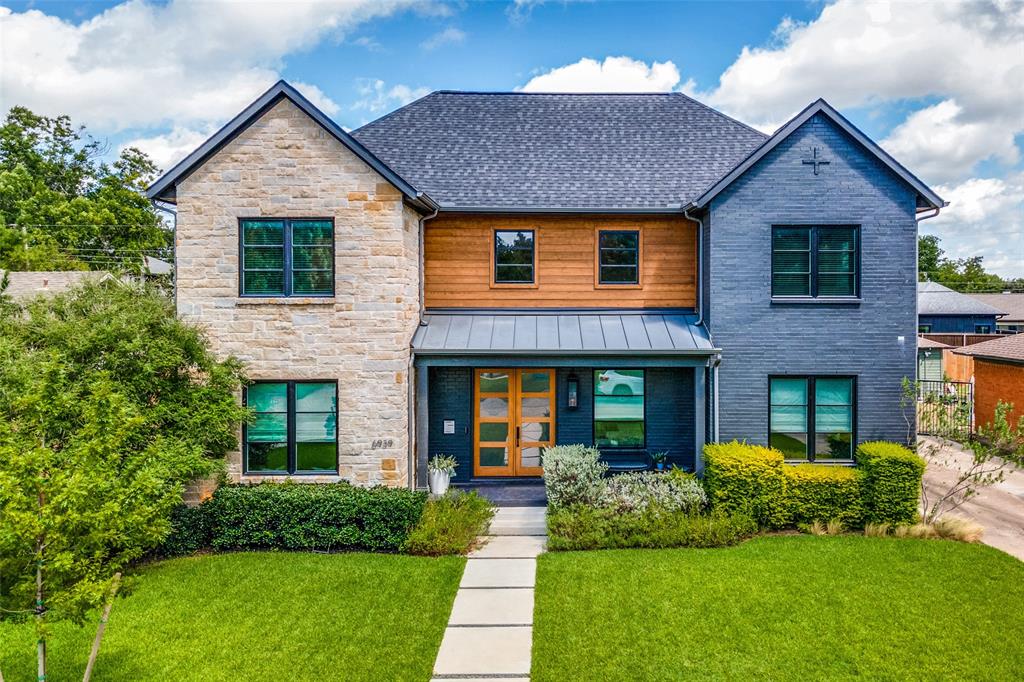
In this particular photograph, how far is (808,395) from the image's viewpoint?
1302 cm

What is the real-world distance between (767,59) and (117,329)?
1704 centimetres

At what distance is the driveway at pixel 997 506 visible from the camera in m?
10.7

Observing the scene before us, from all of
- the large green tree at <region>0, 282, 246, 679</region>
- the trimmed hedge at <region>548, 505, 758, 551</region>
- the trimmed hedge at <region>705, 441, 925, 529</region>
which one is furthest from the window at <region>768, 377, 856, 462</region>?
the large green tree at <region>0, 282, 246, 679</region>

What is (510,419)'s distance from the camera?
1447 cm

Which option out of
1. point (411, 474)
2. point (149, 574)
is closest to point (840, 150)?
point (411, 474)

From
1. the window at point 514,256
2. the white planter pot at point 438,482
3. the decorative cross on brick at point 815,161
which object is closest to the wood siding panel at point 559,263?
the window at point 514,256

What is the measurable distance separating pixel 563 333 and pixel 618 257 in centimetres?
243

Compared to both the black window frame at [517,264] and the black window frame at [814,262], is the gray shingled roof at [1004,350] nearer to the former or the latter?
the black window frame at [814,262]

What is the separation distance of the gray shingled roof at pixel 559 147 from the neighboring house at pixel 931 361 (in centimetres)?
1954

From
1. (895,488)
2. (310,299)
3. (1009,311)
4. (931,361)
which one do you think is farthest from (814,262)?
(1009,311)

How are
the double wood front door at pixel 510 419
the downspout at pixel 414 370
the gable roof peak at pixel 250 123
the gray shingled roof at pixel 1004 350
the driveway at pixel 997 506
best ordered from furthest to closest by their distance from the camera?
1. the gray shingled roof at pixel 1004 350
2. the double wood front door at pixel 510 419
3. the downspout at pixel 414 370
4. the gable roof peak at pixel 250 123
5. the driveway at pixel 997 506

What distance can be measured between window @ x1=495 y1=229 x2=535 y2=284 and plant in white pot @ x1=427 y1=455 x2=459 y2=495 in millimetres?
4294

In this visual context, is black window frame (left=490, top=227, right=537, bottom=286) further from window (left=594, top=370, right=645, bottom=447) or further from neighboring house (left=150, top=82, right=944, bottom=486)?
window (left=594, top=370, right=645, bottom=447)

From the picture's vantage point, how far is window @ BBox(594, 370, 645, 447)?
14352 millimetres
